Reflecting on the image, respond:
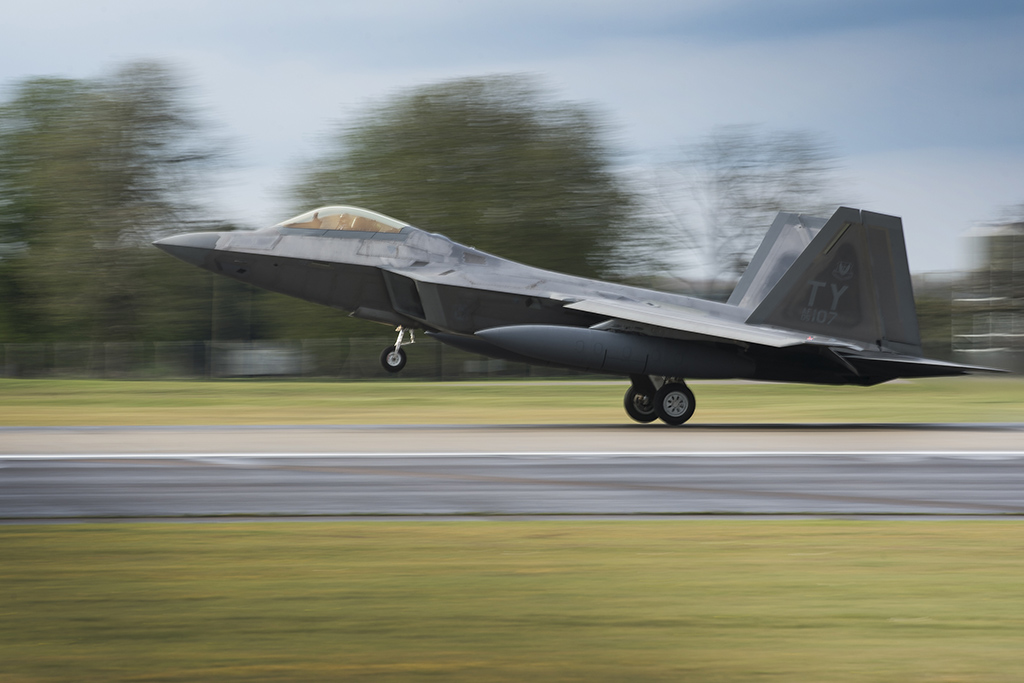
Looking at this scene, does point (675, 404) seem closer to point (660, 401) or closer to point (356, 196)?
point (660, 401)

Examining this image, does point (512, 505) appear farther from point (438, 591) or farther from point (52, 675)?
point (52, 675)

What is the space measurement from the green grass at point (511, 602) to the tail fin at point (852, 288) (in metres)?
12.4

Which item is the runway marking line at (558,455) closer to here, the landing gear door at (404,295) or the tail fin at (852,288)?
the tail fin at (852,288)

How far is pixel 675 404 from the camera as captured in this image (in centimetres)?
2102

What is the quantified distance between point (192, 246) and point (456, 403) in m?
10.5

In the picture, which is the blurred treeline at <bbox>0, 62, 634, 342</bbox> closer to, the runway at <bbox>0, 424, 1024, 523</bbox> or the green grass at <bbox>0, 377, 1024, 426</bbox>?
the green grass at <bbox>0, 377, 1024, 426</bbox>

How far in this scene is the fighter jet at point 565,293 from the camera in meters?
20.6

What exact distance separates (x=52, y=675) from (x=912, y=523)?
271 inches

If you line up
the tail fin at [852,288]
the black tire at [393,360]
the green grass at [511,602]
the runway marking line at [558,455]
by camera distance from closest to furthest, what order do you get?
the green grass at [511,602]
the runway marking line at [558,455]
the black tire at [393,360]
the tail fin at [852,288]

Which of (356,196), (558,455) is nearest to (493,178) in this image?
(356,196)

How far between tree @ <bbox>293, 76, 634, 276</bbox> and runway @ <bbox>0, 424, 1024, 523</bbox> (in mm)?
36835

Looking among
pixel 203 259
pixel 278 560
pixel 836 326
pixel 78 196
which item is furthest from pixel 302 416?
pixel 78 196

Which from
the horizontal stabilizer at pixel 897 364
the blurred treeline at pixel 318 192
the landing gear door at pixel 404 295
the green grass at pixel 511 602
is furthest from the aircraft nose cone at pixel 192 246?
the blurred treeline at pixel 318 192

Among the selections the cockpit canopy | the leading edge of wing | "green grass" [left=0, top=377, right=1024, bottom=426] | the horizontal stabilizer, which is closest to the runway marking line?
the leading edge of wing
